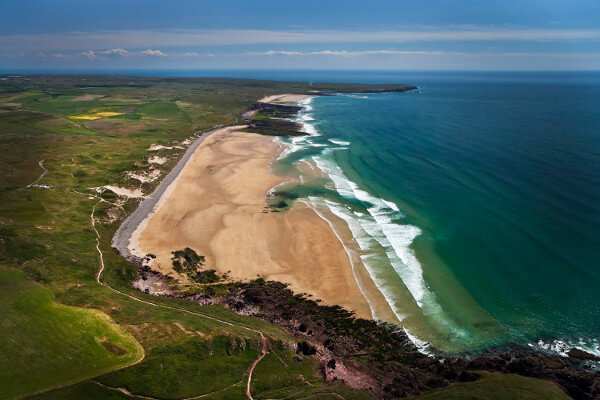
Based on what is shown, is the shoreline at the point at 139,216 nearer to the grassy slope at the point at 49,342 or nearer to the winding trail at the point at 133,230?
the winding trail at the point at 133,230

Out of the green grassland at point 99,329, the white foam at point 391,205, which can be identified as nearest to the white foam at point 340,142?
the white foam at point 391,205

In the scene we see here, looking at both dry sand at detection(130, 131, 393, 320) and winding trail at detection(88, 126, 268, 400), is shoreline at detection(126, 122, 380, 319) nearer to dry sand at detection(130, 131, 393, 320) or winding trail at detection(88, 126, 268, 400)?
dry sand at detection(130, 131, 393, 320)

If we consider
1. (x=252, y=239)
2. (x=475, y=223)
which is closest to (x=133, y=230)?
(x=252, y=239)

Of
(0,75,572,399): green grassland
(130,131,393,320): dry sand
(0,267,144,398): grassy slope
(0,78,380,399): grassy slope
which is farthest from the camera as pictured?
(130,131,393,320): dry sand

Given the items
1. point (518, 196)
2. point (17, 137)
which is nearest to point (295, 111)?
point (17, 137)

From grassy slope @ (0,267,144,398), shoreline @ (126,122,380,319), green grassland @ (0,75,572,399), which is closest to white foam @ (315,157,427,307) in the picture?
shoreline @ (126,122,380,319)
